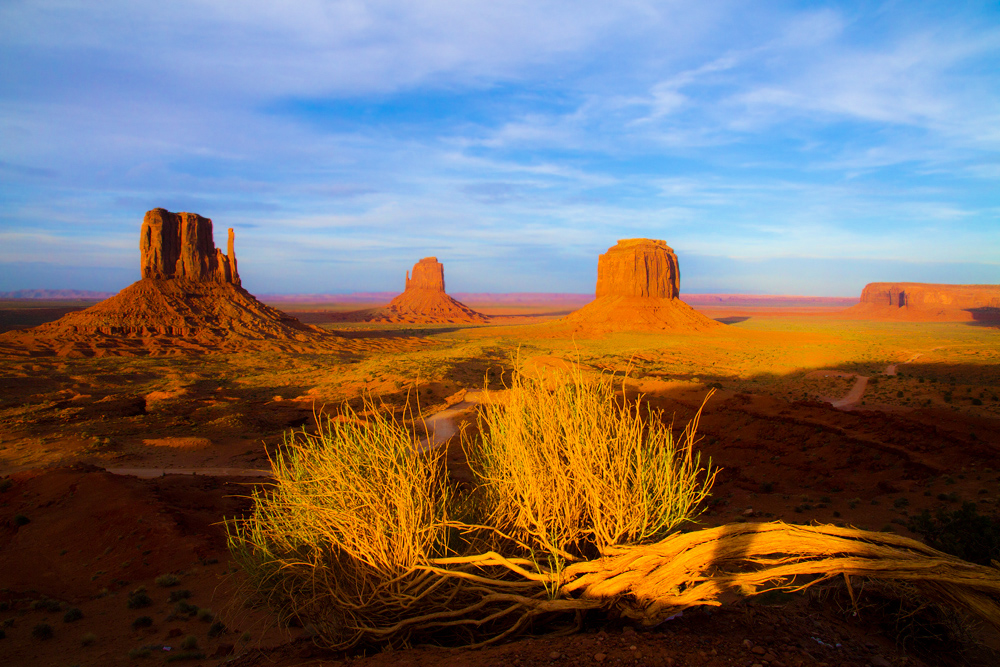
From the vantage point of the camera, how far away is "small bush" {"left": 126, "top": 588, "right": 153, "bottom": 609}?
333 inches

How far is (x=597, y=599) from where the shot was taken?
4.24m

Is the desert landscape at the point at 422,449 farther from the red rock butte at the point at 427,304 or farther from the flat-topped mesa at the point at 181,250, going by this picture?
the red rock butte at the point at 427,304

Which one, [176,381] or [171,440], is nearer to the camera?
[171,440]

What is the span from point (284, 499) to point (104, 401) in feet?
85.5

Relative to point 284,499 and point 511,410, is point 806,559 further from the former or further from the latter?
point 284,499

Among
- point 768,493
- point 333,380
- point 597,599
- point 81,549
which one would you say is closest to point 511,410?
point 597,599

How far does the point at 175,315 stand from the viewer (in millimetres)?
51344

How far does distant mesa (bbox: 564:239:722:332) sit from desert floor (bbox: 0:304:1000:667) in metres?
40.1

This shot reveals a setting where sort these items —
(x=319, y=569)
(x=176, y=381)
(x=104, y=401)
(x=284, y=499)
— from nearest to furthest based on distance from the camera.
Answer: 1. (x=319, y=569)
2. (x=284, y=499)
3. (x=104, y=401)
4. (x=176, y=381)

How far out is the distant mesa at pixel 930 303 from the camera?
356 feet

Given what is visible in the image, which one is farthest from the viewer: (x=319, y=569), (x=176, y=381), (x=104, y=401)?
(x=176, y=381)

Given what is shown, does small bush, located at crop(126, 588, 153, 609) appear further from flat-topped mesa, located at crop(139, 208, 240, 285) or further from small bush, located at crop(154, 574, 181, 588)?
flat-topped mesa, located at crop(139, 208, 240, 285)

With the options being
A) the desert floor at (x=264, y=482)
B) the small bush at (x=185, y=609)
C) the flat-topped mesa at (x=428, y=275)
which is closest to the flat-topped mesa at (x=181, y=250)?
the desert floor at (x=264, y=482)

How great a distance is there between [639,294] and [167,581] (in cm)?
7812
